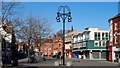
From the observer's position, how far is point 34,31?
4728 cm

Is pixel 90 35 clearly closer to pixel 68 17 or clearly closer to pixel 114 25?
pixel 114 25

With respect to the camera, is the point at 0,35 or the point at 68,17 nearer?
the point at 0,35

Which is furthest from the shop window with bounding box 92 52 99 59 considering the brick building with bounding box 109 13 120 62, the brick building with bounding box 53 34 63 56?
the brick building with bounding box 53 34 63 56

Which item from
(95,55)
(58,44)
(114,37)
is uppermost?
(114,37)

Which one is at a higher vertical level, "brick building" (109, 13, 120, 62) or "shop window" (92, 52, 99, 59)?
"brick building" (109, 13, 120, 62)

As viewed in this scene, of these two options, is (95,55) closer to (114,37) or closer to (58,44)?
(114,37)

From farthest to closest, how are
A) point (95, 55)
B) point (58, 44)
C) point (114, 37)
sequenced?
point (58, 44)
point (95, 55)
point (114, 37)

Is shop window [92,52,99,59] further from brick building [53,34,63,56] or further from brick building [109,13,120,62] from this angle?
brick building [53,34,63,56]

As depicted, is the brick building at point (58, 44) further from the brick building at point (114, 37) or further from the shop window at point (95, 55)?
the brick building at point (114, 37)

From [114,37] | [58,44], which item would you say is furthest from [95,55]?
[58,44]

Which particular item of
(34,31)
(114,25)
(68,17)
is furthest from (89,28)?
(68,17)

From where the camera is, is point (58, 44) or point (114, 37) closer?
point (114, 37)

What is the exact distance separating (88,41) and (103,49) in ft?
17.5

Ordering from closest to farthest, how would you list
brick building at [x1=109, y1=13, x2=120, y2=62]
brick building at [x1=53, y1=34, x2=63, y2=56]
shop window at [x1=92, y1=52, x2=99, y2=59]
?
brick building at [x1=109, y1=13, x2=120, y2=62], shop window at [x1=92, y1=52, x2=99, y2=59], brick building at [x1=53, y1=34, x2=63, y2=56]
